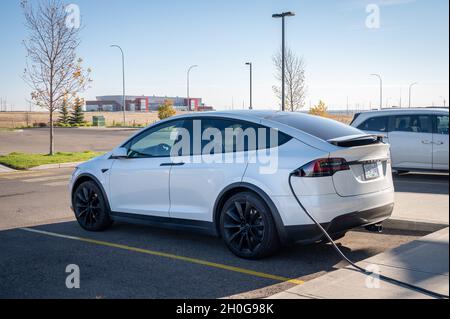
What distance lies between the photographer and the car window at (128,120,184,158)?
21.8 feet

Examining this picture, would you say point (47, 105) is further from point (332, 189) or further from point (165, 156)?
point (332, 189)

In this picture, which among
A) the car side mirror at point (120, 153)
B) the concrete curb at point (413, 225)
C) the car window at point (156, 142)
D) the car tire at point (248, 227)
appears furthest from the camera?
the car side mirror at point (120, 153)

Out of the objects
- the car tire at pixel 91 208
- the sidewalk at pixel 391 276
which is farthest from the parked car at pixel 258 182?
the sidewalk at pixel 391 276

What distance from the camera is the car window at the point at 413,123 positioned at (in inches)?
483

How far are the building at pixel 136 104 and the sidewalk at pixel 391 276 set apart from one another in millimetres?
136726

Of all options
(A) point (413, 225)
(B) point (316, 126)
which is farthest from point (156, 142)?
(A) point (413, 225)

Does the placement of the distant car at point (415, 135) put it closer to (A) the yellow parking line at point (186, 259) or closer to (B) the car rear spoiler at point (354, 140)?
(B) the car rear spoiler at point (354, 140)

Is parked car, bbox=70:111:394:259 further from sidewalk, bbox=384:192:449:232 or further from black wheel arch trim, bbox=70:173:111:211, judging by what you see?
sidewalk, bbox=384:192:449:232

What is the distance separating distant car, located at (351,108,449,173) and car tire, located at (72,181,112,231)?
7.20 meters

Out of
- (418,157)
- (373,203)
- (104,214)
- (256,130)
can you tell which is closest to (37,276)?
(104,214)

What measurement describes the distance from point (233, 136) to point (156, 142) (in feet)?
3.92

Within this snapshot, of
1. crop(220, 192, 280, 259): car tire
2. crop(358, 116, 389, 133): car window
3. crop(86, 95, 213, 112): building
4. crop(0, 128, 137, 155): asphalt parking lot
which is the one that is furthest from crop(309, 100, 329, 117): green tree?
crop(86, 95, 213, 112): building

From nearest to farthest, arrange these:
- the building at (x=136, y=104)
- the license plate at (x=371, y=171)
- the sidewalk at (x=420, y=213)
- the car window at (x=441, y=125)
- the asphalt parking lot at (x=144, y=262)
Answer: the asphalt parking lot at (x=144, y=262)
the license plate at (x=371, y=171)
the sidewalk at (x=420, y=213)
the car window at (x=441, y=125)
the building at (x=136, y=104)

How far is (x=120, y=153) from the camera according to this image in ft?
23.3
